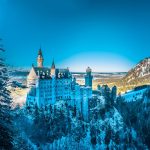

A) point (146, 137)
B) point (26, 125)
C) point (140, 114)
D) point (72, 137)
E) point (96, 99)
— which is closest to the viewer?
point (26, 125)

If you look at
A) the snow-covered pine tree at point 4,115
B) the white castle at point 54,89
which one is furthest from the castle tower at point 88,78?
the snow-covered pine tree at point 4,115

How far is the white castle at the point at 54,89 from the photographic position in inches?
5556

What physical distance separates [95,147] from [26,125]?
2845 centimetres

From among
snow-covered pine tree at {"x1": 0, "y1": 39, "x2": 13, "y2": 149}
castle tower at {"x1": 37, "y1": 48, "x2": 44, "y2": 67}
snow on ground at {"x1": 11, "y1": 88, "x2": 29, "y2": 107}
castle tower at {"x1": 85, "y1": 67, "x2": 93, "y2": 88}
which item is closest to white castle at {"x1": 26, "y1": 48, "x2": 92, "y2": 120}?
snow on ground at {"x1": 11, "y1": 88, "x2": 29, "y2": 107}

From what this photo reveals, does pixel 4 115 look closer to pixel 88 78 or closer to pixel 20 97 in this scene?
pixel 20 97

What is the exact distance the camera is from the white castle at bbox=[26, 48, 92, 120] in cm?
14112

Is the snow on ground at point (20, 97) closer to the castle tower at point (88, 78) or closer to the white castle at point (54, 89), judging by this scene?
the white castle at point (54, 89)

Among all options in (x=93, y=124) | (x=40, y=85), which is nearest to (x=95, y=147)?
(x=93, y=124)

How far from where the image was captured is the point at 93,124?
155500mm

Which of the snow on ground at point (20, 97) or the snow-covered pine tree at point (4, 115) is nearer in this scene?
the snow-covered pine tree at point (4, 115)

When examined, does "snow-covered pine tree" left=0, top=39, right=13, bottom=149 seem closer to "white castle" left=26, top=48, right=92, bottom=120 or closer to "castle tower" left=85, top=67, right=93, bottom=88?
"white castle" left=26, top=48, right=92, bottom=120

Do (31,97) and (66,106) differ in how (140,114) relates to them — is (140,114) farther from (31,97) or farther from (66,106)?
(31,97)

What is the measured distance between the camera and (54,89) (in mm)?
144375

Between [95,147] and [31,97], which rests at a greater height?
[31,97]
